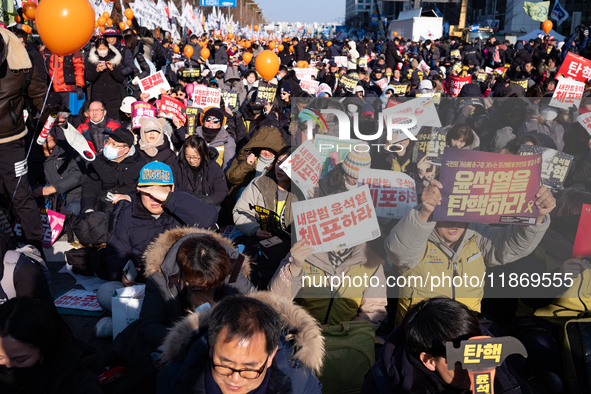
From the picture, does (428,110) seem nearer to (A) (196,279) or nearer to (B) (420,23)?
(A) (196,279)

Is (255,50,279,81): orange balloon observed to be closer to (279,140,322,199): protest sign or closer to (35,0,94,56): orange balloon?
(35,0,94,56): orange balloon

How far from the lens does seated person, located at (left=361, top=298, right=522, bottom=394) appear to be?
64.2 inches

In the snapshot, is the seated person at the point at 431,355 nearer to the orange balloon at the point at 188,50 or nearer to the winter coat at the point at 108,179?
the winter coat at the point at 108,179

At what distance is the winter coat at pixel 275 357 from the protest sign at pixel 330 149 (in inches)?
63.0

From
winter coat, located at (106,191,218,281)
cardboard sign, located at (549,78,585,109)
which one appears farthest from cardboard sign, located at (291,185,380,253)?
cardboard sign, located at (549,78,585,109)

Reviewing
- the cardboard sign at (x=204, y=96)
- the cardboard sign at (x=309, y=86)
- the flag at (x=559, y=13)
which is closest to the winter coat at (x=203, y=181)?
the cardboard sign at (x=204, y=96)

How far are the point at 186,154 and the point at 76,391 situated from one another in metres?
2.82

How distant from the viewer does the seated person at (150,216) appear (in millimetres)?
2977

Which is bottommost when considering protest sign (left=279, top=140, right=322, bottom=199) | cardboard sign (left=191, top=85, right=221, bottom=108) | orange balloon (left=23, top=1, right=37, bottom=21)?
cardboard sign (left=191, top=85, right=221, bottom=108)

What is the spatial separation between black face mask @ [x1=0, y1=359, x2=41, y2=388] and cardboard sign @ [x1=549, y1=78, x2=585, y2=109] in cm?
573

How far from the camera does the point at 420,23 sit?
3203 centimetres

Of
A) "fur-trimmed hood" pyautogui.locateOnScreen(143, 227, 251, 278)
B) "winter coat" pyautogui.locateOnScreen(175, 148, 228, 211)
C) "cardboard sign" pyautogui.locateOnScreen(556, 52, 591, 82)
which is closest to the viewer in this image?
"fur-trimmed hood" pyautogui.locateOnScreen(143, 227, 251, 278)

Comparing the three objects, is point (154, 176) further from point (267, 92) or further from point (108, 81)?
point (108, 81)

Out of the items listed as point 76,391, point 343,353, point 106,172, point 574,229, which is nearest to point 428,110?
point 574,229
